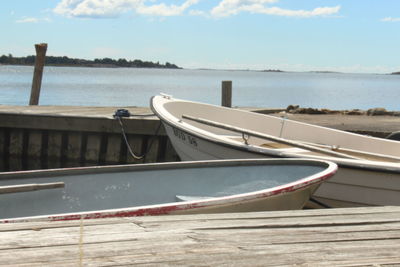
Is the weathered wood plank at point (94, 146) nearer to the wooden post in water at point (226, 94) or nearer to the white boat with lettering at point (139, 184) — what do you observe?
the wooden post in water at point (226, 94)

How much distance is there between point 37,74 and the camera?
58.5 feet

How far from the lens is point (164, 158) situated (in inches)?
425

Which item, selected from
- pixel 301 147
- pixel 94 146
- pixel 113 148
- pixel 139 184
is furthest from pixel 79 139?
pixel 139 184

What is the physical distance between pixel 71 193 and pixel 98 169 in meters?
0.36

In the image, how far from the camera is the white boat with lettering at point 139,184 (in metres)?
5.34

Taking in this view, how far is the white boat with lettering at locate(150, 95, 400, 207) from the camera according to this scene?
21.5ft

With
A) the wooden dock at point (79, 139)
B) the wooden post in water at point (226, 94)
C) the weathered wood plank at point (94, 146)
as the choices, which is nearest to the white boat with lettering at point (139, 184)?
the wooden dock at point (79, 139)

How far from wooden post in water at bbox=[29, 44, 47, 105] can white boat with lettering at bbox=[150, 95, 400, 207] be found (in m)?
8.41

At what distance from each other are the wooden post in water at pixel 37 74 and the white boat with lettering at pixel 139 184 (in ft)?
40.1

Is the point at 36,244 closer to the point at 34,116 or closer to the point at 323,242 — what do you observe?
the point at 323,242

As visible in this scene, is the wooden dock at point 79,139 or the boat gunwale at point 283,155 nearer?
the boat gunwale at point 283,155

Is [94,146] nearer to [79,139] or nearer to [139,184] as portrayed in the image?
[79,139]

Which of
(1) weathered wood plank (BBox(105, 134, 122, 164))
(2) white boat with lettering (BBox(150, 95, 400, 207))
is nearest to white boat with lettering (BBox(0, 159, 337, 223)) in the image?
(2) white boat with lettering (BBox(150, 95, 400, 207))

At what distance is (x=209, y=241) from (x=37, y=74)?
1563 centimetres
